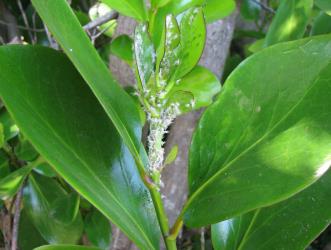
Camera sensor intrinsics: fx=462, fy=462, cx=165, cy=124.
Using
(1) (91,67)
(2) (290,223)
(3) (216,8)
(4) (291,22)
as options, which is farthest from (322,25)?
(1) (91,67)

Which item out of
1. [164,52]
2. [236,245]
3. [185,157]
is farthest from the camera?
[185,157]

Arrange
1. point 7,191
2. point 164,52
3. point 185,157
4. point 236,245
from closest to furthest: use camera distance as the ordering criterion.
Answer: point 164,52 < point 236,245 < point 7,191 < point 185,157

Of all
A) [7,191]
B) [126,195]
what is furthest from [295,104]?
[7,191]

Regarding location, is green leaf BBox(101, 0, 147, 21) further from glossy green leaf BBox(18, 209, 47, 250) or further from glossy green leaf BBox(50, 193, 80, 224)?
glossy green leaf BBox(18, 209, 47, 250)

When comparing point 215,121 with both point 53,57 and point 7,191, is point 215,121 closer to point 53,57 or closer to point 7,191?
point 53,57

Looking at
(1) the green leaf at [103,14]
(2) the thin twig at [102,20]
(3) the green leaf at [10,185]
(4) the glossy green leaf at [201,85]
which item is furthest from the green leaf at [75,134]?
(1) the green leaf at [103,14]

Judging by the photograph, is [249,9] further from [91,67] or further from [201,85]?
[91,67]
